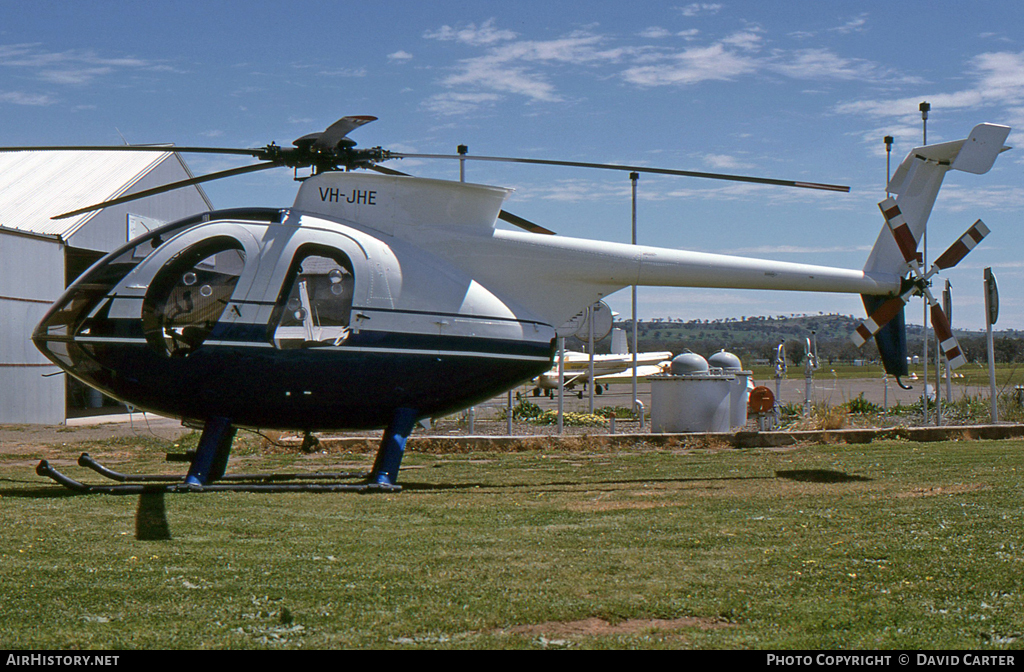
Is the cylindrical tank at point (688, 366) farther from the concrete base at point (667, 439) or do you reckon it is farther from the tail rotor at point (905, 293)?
the tail rotor at point (905, 293)

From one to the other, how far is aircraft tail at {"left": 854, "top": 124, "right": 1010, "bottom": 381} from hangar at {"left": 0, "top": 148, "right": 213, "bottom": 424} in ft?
64.8

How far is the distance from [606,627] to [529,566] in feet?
5.24

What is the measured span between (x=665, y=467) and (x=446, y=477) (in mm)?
3561

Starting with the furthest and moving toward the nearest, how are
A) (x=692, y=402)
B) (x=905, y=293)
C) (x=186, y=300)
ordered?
(x=692, y=402) → (x=905, y=293) → (x=186, y=300)

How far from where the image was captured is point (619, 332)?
53.7m

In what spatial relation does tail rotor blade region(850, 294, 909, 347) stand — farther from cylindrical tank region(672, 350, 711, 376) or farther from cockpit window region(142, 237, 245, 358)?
cockpit window region(142, 237, 245, 358)

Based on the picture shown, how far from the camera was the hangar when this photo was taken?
23953 millimetres

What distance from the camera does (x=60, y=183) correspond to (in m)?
28.3

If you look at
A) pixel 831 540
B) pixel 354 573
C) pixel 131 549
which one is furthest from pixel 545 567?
pixel 131 549

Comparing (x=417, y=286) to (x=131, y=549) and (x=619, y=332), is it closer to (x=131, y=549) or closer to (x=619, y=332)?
(x=131, y=549)

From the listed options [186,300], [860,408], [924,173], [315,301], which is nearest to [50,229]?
[186,300]

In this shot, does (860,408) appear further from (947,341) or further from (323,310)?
(323,310)

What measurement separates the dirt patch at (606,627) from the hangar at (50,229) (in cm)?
2098

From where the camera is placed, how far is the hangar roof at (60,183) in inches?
1024
